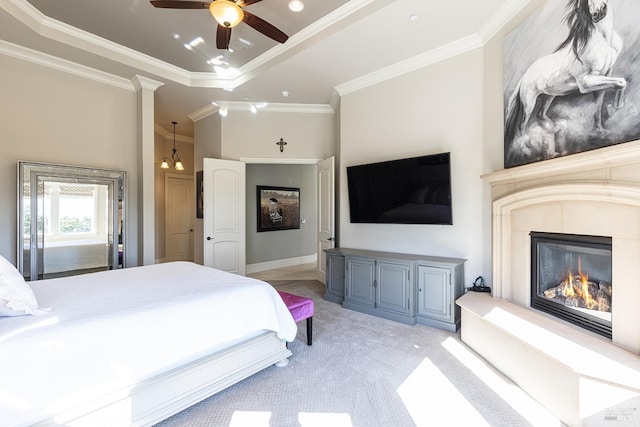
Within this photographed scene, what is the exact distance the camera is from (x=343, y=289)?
402cm

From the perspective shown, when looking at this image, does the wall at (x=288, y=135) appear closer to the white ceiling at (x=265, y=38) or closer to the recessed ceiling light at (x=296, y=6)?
the white ceiling at (x=265, y=38)

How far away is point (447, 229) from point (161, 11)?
3.80 meters

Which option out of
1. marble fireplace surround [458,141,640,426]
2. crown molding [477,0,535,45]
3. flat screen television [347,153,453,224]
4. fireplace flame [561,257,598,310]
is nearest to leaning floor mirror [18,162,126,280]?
flat screen television [347,153,453,224]

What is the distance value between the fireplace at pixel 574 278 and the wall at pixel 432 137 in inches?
23.4

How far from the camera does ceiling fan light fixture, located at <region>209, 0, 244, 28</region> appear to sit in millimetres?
2078

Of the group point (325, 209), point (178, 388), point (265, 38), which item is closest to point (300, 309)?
point (178, 388)

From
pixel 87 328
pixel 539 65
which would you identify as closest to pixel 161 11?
pixel 87 328

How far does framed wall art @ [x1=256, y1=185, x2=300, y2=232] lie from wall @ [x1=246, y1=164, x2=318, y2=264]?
102 millimetres

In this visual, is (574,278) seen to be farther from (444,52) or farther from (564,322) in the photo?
(444,52)

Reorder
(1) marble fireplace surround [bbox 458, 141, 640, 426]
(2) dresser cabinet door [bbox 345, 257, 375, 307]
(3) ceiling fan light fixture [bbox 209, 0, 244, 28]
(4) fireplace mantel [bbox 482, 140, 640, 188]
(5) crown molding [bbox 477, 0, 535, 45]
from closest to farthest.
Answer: (1) marble fireplace surround [bbox 458, 141, 640, 426]
(4) fireplace mantel [bbox 482, 140, 640, 188]
(3) ceiling fan light fixture [bbox 209, 0, 244, 28]
(5) crown molding [bbox 477, 0, 535, 45]
(2) dresser cabinet door [bbox 345, 257, 375, 307]

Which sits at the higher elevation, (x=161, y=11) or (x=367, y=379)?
(x=161, y=11)

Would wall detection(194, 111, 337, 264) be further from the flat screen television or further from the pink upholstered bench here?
the pink upholstered bench

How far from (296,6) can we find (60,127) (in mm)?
3178

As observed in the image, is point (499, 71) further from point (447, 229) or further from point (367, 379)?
point (367, 379)
